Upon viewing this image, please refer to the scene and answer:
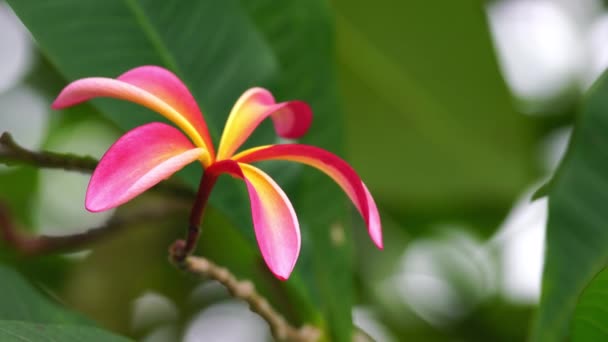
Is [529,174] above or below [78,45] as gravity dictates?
below

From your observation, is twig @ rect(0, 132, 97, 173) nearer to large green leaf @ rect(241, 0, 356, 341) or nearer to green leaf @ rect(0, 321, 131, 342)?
green leaf @ rect(0, 321, 131, 342)

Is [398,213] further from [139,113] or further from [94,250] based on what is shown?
[139,113]

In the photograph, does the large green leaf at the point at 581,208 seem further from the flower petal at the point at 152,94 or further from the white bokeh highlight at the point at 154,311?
the white bokeh highlight at the point at 154,311

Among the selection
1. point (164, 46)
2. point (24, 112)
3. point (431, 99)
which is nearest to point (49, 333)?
point (164, 46)

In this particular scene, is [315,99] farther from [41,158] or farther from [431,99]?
[431,99]

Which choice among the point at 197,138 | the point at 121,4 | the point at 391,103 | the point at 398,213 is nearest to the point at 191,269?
the point at 197,138

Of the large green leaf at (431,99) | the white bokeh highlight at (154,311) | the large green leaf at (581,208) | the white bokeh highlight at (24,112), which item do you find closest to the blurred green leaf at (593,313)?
the large green leaf at (581,208)

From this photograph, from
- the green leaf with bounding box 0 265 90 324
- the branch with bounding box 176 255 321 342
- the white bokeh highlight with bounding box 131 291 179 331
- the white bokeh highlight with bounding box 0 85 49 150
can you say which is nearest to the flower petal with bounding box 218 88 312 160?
the branch with bounding box 176 255 321 342
